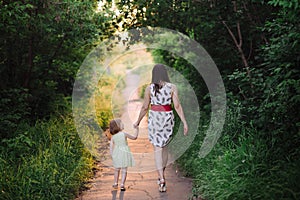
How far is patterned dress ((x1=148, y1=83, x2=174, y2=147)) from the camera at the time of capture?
5.80 m

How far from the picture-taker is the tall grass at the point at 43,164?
4941 mm

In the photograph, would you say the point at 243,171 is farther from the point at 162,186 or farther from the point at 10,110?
the point at 10,110

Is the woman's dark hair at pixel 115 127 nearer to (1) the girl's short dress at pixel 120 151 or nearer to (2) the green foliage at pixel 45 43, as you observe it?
(1) the girl's short dress at pixel 120 151

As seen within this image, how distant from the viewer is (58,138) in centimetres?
708

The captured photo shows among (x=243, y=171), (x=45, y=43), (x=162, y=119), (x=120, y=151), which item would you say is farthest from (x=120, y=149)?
(x=45, y=43)

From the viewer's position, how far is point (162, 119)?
586 centimetres

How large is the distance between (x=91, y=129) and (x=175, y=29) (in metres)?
2.92

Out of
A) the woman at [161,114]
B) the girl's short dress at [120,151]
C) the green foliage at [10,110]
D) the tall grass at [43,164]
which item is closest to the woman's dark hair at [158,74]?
the woman at [161,114]

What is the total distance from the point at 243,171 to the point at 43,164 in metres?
2.59

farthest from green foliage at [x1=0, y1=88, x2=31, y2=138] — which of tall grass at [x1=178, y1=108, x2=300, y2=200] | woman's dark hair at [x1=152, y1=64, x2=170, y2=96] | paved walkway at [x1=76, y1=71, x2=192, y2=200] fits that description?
tall grass at [x1=178, y1=108, x2=300, y2=200]

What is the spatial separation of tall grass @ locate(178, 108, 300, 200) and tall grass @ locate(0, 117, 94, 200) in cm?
167

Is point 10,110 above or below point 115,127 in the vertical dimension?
above

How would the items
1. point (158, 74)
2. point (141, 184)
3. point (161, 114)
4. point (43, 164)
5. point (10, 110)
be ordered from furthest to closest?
point (10, 110), point (141, 184), point (161, 114), point (158, 74), point (43, 164)

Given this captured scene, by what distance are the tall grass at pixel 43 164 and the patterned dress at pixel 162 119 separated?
4.11ft
